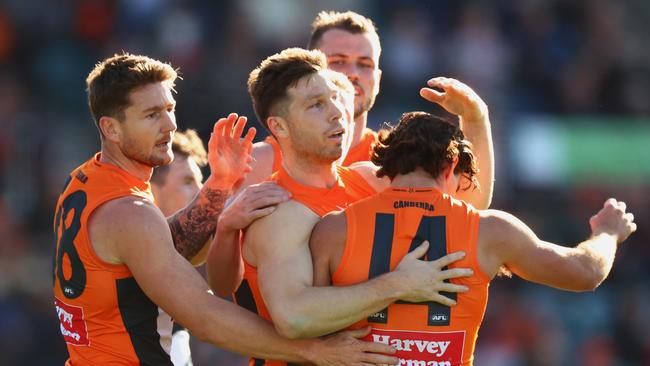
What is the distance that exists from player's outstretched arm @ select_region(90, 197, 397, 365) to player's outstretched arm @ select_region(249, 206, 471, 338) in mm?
220

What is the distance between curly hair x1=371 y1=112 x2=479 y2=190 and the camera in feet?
19.0

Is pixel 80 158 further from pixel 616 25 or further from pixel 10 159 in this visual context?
pixel 616 25

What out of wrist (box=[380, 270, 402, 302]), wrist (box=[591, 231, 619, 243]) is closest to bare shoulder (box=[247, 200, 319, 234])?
wrist (box=[380, 270, 402, 302])

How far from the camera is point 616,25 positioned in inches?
701

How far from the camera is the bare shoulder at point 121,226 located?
5.88 metres

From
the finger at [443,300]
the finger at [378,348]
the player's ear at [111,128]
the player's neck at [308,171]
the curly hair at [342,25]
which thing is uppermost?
the curly hair at [342,25]

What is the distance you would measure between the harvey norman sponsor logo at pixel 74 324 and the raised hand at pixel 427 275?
1.77 metres

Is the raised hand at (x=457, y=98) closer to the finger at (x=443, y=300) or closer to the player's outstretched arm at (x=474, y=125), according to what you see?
the player's outstretched arm at (x=474, y=125)

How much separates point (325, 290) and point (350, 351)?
0.37 metres

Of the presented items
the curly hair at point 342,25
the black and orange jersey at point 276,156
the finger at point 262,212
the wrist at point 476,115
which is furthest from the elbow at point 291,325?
the curly hair at point 342,25

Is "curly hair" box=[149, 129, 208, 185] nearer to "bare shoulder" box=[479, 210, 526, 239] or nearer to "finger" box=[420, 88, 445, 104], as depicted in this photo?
"finger" box=[420, 88, 445, 104]

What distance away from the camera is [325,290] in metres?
5.62

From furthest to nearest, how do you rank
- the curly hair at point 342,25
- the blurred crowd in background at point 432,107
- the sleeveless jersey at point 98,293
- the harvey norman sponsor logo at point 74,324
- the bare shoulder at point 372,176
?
the blurred crowd in background at point 432,107 < the curly hair at point 342,25 < the bare shoulder at point 372,176 < the harvey norman sponsor logo at point 74,324 < the sleeveless jersey at point 98,293

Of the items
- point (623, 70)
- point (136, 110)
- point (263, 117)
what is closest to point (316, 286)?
point (263, 117)
